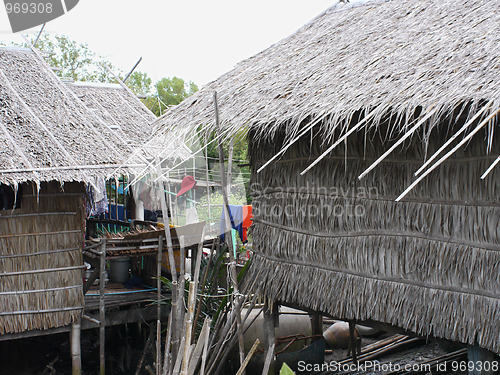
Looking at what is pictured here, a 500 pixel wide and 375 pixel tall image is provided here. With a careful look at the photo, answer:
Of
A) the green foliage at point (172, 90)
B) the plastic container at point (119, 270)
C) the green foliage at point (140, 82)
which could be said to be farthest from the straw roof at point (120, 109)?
the green foliage at point (140, 82)

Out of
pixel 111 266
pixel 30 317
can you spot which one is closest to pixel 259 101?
pixel 30 317

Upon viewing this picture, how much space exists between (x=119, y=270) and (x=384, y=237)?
5.45m

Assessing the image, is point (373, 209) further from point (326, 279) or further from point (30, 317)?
point (30, 317)

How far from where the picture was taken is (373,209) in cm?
438

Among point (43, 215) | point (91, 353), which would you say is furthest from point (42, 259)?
point (91, 353)

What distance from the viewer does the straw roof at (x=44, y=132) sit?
610 cm

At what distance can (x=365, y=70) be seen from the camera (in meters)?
Result: 4.42

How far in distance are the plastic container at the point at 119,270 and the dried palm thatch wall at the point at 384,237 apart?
3.68m

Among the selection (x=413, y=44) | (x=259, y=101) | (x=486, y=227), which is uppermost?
(x=413, y=44)

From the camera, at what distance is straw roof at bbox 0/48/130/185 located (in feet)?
20.0

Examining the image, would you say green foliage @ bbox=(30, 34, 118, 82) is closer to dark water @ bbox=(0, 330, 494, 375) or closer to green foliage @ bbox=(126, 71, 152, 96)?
green foliage @ bbox=(126, 71, 152, 96)

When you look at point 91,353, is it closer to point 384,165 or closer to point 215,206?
point 384,165

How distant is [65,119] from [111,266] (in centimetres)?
263

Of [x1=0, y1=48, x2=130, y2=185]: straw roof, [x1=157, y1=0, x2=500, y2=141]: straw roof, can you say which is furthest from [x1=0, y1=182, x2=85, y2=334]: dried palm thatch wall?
[x1=157, y1=0, x2=500, y2=141]: straw roof
